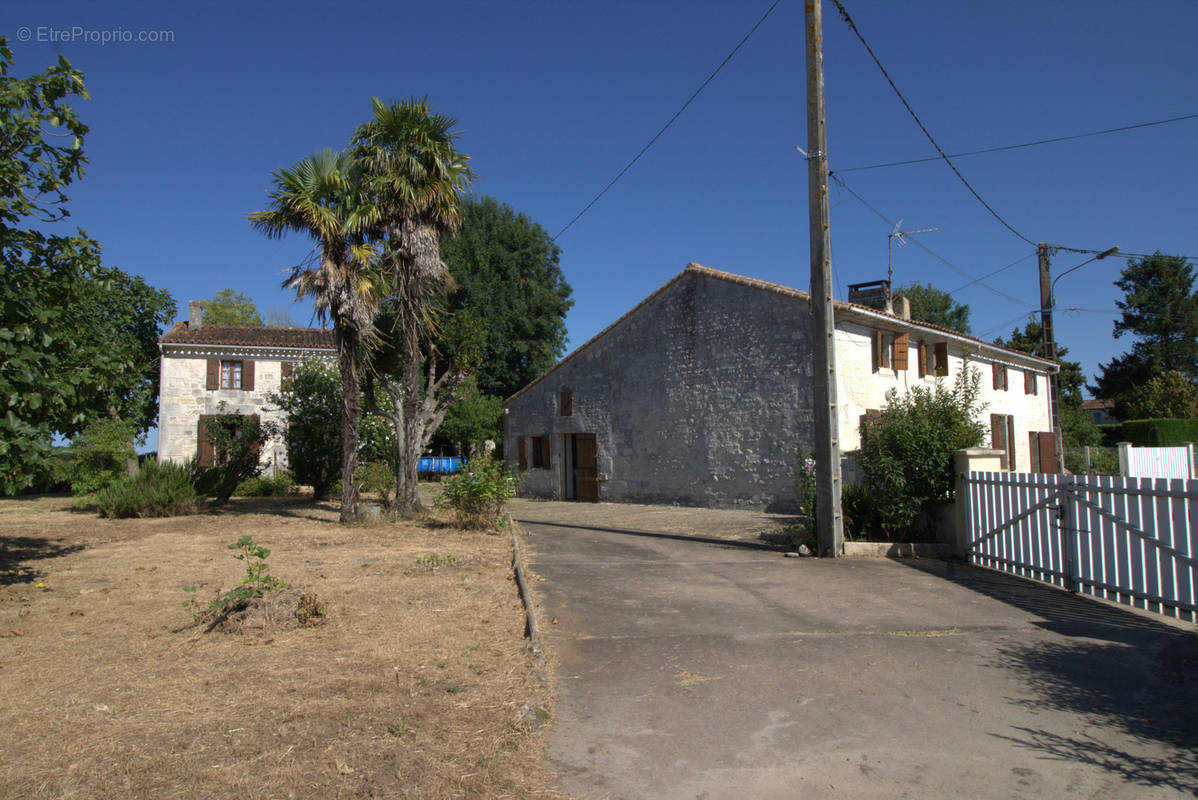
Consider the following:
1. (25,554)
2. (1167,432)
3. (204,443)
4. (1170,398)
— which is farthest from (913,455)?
(1170,398)

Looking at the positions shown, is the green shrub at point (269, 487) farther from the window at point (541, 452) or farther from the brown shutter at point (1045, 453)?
the brown shutter at point (1045, 453)

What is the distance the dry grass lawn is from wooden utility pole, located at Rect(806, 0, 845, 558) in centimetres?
484

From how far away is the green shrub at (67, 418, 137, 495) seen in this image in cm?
2056

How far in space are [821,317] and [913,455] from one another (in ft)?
7.89

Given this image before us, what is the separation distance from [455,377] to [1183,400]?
40387 millimetres

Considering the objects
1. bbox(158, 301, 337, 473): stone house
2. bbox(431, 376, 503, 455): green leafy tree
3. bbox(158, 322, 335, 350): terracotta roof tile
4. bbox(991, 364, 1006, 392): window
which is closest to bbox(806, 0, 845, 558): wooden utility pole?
bbox(991, 364, 1006, 392): window

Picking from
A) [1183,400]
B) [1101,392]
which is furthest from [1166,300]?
[1183,400]

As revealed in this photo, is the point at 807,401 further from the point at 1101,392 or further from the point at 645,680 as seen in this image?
the point at 1101,392

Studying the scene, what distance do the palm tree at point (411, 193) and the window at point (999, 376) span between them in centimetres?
1762

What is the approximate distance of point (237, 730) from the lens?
154 inches

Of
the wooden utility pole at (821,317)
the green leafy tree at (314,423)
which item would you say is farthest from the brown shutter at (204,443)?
the wooden utility pole at (821,317)

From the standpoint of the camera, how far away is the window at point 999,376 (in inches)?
880

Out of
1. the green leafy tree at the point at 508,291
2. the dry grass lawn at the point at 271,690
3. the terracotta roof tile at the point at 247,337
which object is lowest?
the dry grass lawn at the point at 271,690

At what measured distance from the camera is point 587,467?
22156 millimetres
